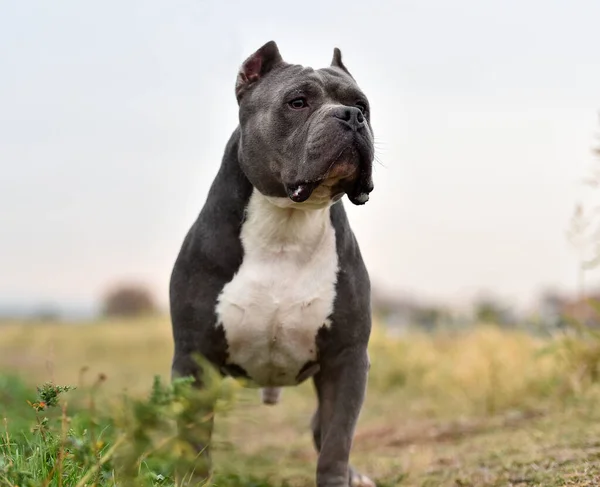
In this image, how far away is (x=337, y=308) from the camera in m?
4.07

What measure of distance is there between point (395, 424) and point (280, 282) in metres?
4.43

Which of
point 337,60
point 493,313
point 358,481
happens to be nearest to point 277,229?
point 337,60

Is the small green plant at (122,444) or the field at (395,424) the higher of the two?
the small green plant at (122,444)

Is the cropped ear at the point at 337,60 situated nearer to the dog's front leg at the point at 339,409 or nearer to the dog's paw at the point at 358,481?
the dog's front leg at the point at 339,409

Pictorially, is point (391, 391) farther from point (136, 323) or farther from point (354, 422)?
point (136, 323)

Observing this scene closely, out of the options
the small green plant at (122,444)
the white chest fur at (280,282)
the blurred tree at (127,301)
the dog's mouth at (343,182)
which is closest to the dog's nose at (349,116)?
the dog's mouth at (343,182)

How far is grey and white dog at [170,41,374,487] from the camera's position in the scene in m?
3.96

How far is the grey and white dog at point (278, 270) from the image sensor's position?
3957 millimetres

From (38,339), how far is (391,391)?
12.5 meters

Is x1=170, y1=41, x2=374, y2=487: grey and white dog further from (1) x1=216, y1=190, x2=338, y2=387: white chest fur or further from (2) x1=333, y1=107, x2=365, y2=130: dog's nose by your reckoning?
(2) x1=333, y1=107, x2=365, y2=130: dog's nose

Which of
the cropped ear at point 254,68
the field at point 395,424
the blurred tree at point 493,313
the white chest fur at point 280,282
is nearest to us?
the field at point 395,424

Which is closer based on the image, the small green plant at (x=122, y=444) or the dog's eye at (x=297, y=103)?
the small green plant at (x=122, y=444)

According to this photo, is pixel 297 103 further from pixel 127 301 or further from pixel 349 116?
pixel 127 301

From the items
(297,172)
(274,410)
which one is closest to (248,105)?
(297,172)
